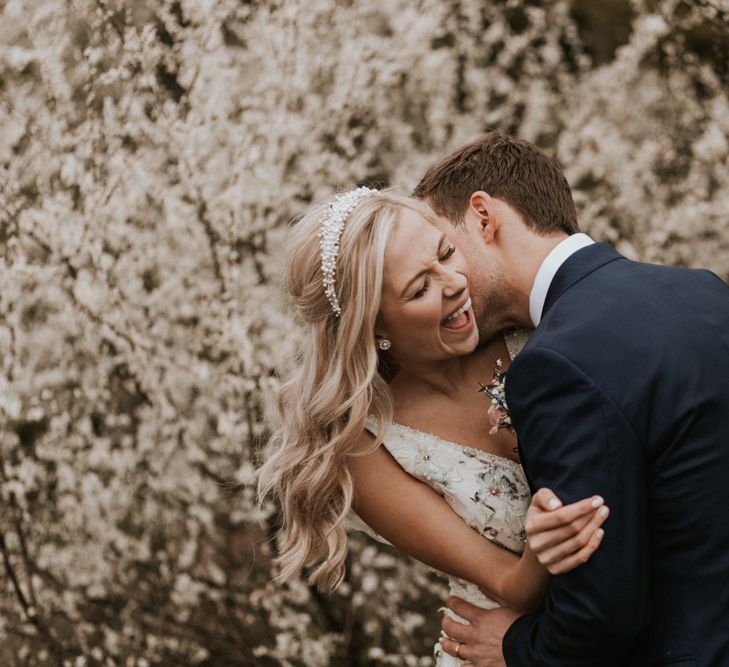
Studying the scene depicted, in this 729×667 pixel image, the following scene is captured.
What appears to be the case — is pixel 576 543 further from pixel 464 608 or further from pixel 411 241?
pixel 411 241

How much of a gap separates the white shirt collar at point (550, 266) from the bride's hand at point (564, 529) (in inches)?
24.1

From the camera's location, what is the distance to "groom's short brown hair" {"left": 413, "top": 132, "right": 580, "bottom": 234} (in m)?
2.54

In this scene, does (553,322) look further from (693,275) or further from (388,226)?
(388,226)

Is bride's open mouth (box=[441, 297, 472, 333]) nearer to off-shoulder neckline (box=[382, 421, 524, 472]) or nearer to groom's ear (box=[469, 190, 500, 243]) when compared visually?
groom's ear (box=[469, 190, 500, 243])

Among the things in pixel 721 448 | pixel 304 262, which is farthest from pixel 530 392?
pixel 304 262

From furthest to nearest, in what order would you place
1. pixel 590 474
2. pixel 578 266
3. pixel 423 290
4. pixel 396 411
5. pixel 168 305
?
pixel 168 305
pixel 396 411
pixel 423 290
pixel 578 266
pixel 590 474

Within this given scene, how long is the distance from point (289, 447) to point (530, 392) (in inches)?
40.6

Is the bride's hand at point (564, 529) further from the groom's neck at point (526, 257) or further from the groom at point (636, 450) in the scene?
the groom's neck at point (526, 257)

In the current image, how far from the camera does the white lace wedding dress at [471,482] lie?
2.64 metres

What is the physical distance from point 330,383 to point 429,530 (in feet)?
1.69

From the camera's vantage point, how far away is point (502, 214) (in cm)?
258

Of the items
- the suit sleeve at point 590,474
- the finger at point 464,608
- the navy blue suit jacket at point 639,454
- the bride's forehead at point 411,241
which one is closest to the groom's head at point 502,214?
the bride's forehead at point 411,241

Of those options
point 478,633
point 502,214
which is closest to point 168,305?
point 502,214

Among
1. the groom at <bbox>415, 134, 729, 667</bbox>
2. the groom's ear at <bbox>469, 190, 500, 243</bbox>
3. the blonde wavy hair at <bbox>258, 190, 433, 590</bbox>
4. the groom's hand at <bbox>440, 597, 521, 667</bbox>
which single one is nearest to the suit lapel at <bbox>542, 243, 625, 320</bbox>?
the groom at <bbox>415, 134, 729, 667</bbox>
